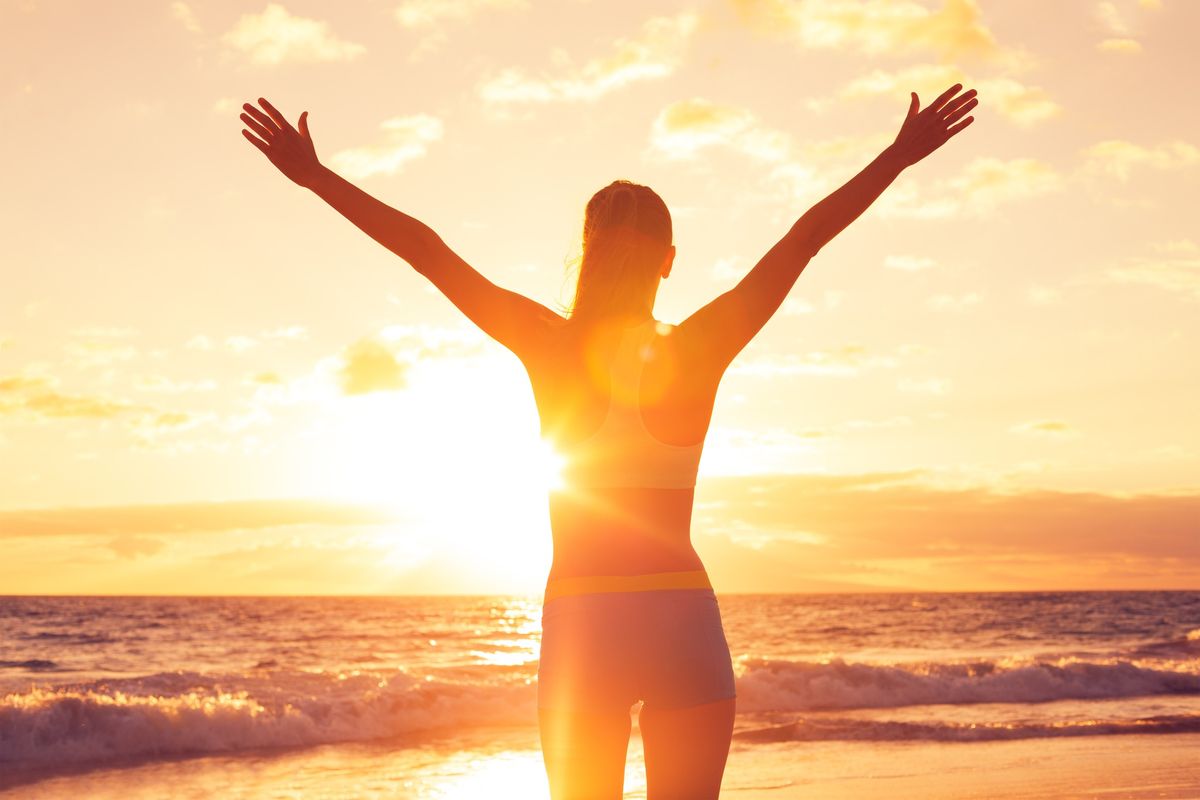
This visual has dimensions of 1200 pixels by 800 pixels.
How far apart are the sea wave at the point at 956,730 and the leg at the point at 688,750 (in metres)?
10.4

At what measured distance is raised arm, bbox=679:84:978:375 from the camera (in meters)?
2.20

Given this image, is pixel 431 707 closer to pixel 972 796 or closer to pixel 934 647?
pixel 972 796

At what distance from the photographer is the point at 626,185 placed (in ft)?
7.45

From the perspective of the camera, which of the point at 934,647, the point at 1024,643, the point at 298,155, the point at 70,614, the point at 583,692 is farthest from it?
the point at 70,614

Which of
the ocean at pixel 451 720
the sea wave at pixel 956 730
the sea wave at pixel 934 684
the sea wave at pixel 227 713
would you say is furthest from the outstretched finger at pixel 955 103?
the sea wave at pixel 934 684

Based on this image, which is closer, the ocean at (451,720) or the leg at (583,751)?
the leg at (583,751)

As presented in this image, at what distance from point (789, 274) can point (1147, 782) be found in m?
8.59

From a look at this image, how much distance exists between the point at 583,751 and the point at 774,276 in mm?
1011

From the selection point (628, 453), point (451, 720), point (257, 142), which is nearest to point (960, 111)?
point (628, 453)

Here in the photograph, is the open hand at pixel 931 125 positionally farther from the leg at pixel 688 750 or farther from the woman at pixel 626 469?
the leg at pixel 688 750

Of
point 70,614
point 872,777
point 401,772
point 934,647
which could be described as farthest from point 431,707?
point 70,614

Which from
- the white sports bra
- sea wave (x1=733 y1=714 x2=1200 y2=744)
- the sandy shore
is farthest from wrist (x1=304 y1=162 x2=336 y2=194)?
sea wave (x1=733 y1=714 x2=1200 y2=744)

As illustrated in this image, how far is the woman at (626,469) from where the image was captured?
7.02 ft

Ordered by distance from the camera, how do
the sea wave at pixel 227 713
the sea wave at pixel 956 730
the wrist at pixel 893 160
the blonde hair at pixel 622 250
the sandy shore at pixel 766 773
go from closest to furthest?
the blonde hair at pixel 622 250 → the wrist at pixel 893 160 → the sandy shore at pixel 766 773 → the sea wave at pixel 227 713 → the sea wave at pixel 956 730
